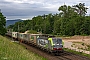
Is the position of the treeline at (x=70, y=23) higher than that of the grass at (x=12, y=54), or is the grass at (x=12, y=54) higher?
the grass at (x=12, y=54)

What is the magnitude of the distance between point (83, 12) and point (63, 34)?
3006 centimetres

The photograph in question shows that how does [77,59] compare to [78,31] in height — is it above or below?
above

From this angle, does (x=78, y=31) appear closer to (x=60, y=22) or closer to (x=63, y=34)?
(x=63, y=34)

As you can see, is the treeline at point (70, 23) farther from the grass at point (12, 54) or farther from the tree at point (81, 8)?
the grass at point (12, 54)

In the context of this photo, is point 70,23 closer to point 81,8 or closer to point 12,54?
point 81,8

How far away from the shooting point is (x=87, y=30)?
297 feet

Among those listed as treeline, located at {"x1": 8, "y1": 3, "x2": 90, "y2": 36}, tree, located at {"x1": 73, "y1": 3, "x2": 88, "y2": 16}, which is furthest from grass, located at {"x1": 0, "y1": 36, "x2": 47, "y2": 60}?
tree, located at {"x1": 73, "y1": 3, "x2": 88, "y2": 16}

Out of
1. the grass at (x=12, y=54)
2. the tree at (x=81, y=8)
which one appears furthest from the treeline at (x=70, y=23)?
the grass at (x=12, y=54)

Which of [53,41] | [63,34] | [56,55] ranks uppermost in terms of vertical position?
[53,41]

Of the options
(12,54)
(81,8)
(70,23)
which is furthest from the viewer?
(81,8)

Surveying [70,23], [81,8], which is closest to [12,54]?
[70,23]

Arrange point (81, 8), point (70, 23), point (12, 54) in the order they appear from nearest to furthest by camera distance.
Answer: point (12, 54) → point (70, 23) → point (81, 8)

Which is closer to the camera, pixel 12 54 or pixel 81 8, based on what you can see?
pixel 12 54

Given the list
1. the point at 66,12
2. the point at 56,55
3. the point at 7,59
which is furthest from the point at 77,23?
the point at 7,59
